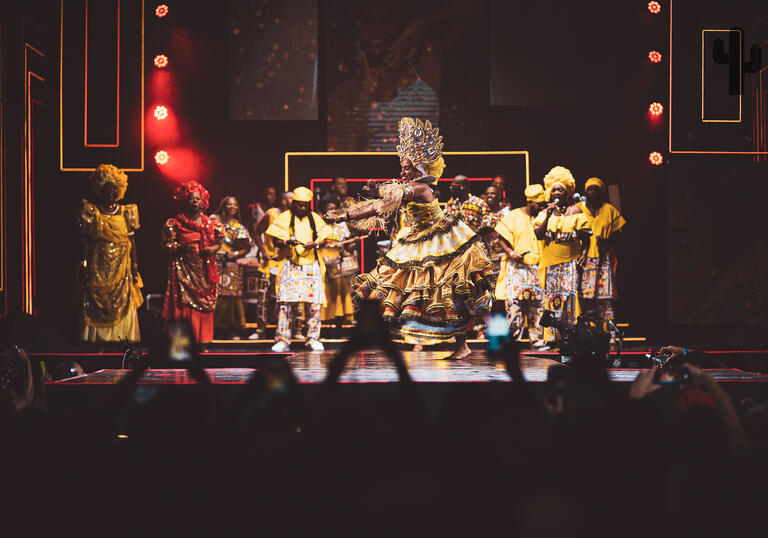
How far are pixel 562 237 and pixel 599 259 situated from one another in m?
0.62

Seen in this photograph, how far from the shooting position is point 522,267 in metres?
7.96

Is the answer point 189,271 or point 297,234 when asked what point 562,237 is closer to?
point 297,234

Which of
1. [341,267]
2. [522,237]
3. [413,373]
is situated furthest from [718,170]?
[413,373]

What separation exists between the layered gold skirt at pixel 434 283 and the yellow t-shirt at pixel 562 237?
96.6 inches

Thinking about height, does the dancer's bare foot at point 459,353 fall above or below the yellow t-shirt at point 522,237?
below

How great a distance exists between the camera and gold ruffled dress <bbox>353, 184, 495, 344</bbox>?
5.27 m

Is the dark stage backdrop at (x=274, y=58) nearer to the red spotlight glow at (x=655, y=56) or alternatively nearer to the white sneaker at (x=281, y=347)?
the white sneaker at (x=281, y=347)

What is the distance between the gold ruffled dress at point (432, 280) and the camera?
208 inches

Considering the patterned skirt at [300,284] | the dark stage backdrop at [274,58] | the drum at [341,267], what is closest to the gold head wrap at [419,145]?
the patterned skirt at [300,284]

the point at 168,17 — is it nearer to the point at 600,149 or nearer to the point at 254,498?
the point at 600,149

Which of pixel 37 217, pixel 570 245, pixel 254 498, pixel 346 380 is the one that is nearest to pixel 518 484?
pixel 254 498

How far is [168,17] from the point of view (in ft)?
29.6

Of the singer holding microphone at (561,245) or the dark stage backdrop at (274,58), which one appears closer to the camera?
the singer holding microphone at (561,245)

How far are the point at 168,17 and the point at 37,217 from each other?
114 inches
